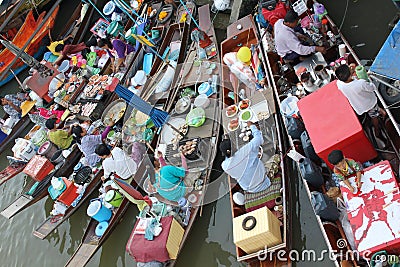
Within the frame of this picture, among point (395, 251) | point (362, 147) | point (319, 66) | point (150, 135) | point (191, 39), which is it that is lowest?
point (395, 251)

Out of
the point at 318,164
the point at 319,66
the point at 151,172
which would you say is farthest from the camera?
the point at 151,172

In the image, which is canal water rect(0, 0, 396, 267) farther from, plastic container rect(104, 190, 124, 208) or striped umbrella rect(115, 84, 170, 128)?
striped umbrella rect(115, 84, 170, 128)

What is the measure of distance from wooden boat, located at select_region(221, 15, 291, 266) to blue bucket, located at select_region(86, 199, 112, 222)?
2726mm

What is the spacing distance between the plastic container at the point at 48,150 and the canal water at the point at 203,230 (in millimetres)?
1094

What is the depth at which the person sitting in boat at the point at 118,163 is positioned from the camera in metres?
9.24

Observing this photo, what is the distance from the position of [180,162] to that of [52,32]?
853 centimetres

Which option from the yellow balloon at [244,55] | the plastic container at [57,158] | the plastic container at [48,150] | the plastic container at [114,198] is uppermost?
the yellow balloon at [244,55]

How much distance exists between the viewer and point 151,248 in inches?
308

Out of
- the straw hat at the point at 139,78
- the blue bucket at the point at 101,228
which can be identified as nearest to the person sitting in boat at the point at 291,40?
the straw hat at the point at 139,78

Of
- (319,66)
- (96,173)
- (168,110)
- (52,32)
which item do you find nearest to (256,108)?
(319,66)

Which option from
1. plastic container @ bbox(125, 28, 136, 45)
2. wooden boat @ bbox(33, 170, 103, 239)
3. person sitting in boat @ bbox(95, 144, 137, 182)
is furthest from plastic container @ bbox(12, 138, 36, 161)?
plastic container @ bbox(125, 28, 136, 45)

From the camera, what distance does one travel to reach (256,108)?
8680mm

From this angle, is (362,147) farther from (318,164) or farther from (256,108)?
(256,108)
